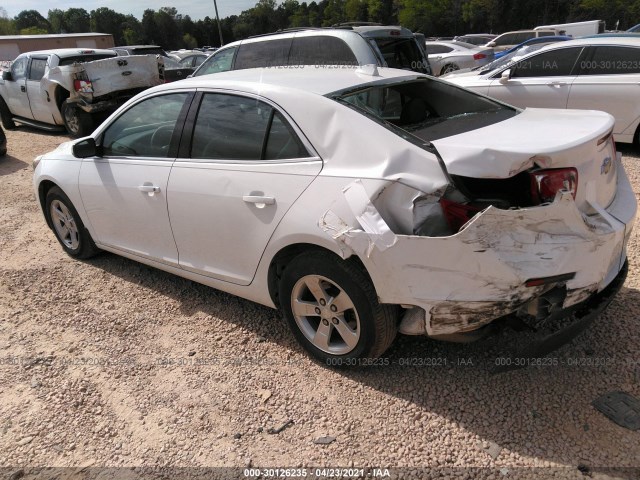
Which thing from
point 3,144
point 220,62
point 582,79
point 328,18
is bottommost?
point 3,144

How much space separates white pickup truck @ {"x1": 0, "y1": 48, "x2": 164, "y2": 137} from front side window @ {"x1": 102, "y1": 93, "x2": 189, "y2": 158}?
6.57 m

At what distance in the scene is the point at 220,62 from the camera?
310 inches

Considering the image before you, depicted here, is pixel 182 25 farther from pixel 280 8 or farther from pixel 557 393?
pixel 557 393

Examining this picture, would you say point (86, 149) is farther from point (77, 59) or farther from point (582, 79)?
point (77, 59)

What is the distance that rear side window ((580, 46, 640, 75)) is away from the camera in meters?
6.49

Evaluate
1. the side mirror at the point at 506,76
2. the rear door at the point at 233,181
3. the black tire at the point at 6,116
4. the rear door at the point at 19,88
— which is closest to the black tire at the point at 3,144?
the rear door at the point at 19,88

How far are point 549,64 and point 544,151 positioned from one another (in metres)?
5.92

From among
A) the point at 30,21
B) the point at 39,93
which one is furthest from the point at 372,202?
the point at 30,21

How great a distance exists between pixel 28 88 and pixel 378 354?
36.5 feet

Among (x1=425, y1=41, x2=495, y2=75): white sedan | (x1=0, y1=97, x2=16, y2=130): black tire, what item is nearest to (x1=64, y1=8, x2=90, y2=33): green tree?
(x1=0, y1=97, x2=16, y2=130): black tire

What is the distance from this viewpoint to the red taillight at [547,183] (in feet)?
7.40

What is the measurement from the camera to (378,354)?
2664mm

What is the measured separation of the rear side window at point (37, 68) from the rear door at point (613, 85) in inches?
398

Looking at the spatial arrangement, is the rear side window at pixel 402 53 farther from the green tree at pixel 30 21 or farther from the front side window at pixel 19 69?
the green tree at pixel 30 21
